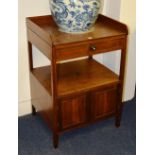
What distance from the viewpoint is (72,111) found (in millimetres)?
1688

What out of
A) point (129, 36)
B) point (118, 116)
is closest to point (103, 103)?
point (118, 116)

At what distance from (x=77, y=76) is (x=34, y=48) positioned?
36cm

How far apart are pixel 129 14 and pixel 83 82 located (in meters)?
0.60

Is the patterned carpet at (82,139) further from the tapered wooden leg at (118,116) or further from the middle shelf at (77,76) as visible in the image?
the middle shelf at (77,76)

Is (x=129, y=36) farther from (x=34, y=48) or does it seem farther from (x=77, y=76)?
(x=34, y=48)

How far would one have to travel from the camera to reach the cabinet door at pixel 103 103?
1755mm

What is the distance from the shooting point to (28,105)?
203 centimetres

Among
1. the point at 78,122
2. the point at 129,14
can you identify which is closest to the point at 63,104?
the point at 78,122

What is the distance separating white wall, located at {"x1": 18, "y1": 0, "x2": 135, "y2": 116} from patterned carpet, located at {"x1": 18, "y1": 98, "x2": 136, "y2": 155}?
0.64 ft

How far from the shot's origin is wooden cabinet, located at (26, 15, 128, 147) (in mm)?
1521
